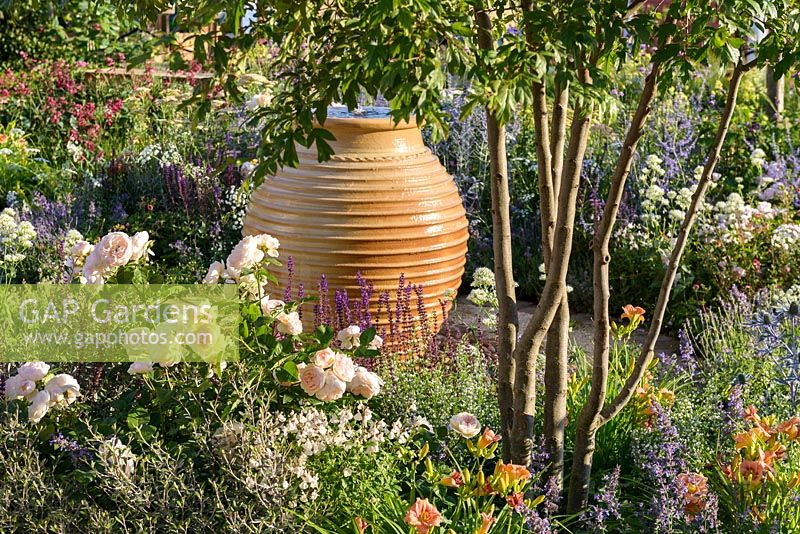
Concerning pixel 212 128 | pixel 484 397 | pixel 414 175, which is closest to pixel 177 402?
pixel 484 397

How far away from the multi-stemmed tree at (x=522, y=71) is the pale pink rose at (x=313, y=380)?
536mm

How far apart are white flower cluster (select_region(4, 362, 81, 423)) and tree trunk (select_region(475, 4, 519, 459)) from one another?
3.79 ft

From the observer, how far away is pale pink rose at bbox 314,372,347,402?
102 inches

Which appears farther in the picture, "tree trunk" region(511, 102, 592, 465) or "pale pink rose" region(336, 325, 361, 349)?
"pale pink rose" region(336, 325, 361, 349)

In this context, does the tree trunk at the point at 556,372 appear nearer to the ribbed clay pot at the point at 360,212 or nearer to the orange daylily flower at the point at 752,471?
the orange daylily flower at the point at 752,471

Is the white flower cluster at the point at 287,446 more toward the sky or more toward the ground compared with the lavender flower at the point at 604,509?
more toward the sky

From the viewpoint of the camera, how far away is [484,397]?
329 centimetres

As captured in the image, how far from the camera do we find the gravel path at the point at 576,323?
4750 mm

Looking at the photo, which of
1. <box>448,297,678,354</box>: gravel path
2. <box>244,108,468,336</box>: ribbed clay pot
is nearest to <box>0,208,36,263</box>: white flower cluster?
<box>244,108,468,336</box>: ribbed clay pot

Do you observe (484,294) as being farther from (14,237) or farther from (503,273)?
(14,237)

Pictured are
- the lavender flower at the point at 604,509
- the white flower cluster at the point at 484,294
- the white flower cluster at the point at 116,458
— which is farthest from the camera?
the white flower cluster at the point at 484,294

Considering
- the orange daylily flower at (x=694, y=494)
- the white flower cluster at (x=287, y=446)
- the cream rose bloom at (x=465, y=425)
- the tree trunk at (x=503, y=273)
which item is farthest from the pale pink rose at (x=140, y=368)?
the orange daylily flower at (x=694, y=494)

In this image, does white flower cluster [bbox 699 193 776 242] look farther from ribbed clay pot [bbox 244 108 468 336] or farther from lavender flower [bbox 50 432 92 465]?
lavender flower [bbox 50 432 92 465]

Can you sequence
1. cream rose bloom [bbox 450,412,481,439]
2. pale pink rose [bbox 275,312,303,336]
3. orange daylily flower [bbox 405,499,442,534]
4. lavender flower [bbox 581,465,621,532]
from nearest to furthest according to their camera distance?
orange daylily flower [bbox 405,499,442,534], lavender flower [bbox 581,465,621,532], cream rose bloom [bbox 450,412,481,439], pale pink rose [bbox 275,312,303,336]
